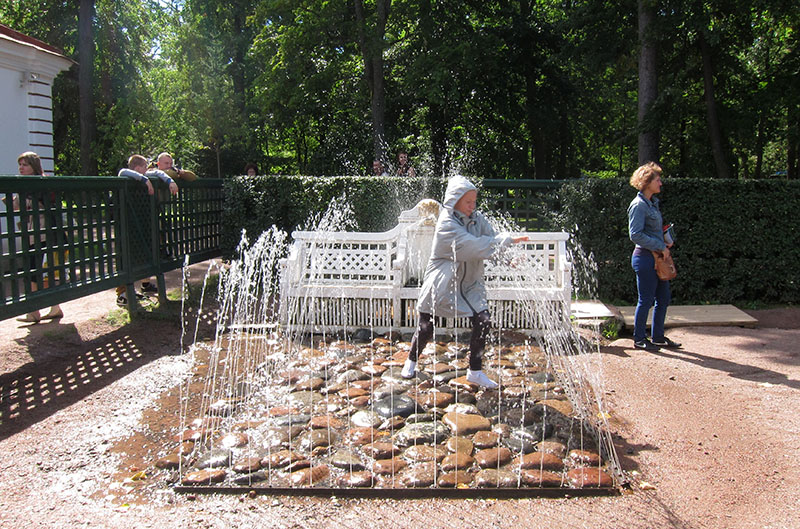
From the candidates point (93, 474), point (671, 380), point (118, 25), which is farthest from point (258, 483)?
point (118, 25)

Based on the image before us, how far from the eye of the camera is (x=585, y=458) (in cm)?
404

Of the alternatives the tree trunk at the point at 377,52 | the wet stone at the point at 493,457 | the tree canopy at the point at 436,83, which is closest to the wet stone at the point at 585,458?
the wet stone at the point at 493,457

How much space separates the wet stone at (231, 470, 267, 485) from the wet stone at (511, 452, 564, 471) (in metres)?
1.52

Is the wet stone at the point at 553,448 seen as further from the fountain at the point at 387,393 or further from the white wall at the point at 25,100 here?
the white wall at the point at 25,100

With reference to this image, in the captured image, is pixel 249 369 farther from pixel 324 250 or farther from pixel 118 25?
pixel 118 25

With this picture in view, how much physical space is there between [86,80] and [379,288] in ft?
55.5

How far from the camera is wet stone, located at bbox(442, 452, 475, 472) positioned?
3.90m

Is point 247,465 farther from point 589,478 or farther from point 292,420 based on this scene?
point 589,478

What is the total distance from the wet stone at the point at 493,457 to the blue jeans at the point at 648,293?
10.9 ft

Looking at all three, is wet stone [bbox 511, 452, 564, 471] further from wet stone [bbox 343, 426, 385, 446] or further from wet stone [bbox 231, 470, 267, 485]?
wet stone [bbox 231, 470, 267, 485]

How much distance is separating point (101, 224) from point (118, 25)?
20.2 m

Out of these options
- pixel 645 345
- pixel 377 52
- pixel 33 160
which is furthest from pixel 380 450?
pixel 377 52

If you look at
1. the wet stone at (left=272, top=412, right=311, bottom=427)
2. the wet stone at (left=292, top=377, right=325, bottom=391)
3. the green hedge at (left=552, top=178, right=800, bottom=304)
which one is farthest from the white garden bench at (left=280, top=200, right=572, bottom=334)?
the wet stone at (left=272, top=412, right=311, bottom=427)

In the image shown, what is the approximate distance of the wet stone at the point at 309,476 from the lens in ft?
12.1
